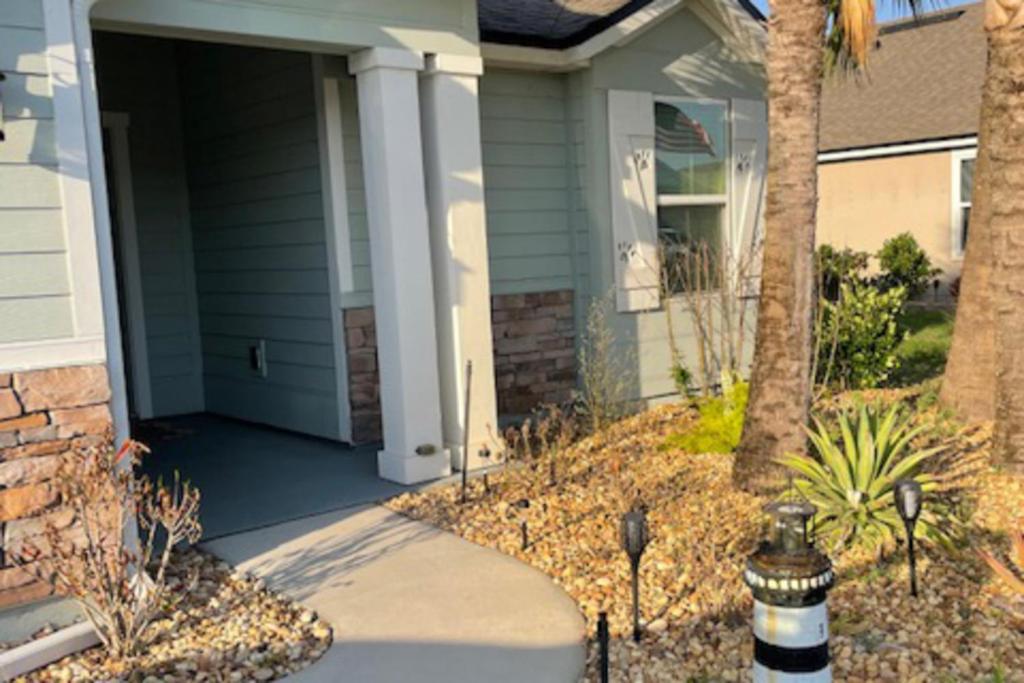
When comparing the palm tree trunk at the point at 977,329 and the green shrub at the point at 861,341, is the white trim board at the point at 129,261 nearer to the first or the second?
the green shrub at the point at 861,341

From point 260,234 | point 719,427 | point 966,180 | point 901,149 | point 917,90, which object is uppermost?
point 917,90

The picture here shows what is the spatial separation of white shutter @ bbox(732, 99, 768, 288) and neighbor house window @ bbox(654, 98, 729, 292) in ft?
0.42

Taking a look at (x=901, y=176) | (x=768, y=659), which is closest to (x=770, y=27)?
(x=768, y=659)

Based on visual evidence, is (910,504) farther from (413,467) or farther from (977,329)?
(977,329)

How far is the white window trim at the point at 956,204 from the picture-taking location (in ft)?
52.1

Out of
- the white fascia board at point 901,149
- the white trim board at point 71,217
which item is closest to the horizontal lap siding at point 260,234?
the white trim board at point 71,217

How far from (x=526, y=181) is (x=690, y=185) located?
1650 mm

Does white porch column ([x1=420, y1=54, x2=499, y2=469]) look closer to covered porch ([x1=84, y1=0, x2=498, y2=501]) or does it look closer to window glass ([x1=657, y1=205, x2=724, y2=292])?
covered porch ([x1=84, y1=0, x2=498, y2=501])

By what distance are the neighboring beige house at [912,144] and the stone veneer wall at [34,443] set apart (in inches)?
565

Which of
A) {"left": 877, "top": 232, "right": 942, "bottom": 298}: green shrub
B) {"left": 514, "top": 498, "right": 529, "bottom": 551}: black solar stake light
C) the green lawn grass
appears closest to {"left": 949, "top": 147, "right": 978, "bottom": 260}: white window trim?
{"left": 877, "top": 232, "right": 942, "bottom": 298}: green shrub

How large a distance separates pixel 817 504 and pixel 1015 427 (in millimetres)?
1807

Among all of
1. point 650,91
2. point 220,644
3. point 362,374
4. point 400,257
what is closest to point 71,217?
point 220,644

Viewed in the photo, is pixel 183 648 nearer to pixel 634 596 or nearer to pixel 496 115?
pixel 634 596

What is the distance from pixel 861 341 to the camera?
862 cm
